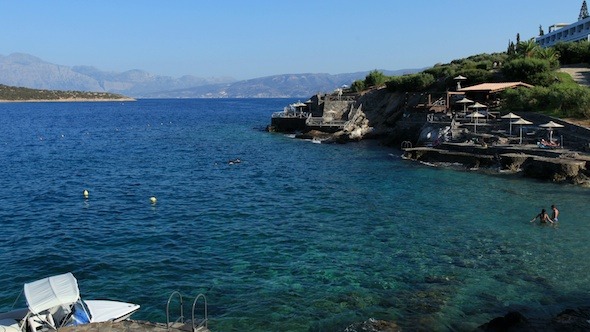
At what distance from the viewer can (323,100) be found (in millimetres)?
76250

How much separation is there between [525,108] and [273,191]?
95.6ft

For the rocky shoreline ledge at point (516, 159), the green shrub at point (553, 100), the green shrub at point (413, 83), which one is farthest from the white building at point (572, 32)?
the rocky shoreline ledge at point (516, 159)

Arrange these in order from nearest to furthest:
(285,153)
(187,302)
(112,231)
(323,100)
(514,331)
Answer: (514,331), (187,302), (112,231), (285,153), (323,100)

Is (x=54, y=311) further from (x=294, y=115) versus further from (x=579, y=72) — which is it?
(x=579, y=72)

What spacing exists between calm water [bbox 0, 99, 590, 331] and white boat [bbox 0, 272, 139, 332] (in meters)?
2.35

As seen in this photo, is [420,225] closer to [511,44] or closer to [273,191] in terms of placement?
[273,191]

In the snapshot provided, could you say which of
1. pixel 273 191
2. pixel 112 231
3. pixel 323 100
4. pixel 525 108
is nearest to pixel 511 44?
pixel 323 100

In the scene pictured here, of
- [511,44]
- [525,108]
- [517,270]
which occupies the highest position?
[511,44]

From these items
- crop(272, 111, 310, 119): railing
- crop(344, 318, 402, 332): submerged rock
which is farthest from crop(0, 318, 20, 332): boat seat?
crop(272, 111, 310, 119): railing

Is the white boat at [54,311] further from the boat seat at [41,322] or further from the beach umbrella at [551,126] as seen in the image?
the beach umbrella at [551,126]

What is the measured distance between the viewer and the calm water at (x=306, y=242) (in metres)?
15.8

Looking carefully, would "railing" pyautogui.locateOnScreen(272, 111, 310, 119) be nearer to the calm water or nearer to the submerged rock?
the calm water

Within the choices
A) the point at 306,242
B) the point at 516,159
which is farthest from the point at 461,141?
the point at 306,242

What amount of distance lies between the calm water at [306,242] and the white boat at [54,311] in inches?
92.6
